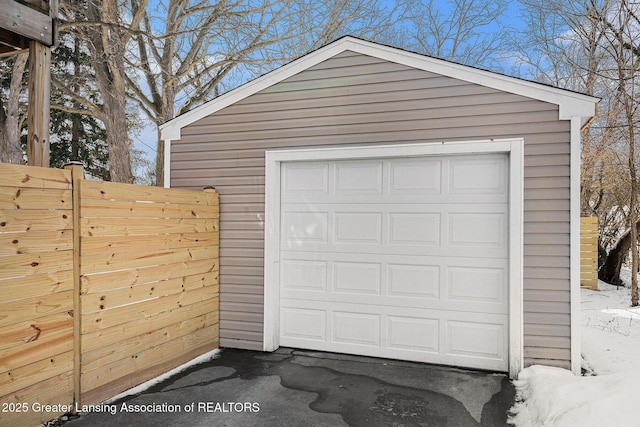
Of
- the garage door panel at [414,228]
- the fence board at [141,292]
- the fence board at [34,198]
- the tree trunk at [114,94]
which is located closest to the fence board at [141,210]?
→ the fence board at [34,198]

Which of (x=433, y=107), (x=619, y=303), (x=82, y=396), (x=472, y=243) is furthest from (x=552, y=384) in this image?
(x=619, y=303)

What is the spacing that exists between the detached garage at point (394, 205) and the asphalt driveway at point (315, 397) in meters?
0.36

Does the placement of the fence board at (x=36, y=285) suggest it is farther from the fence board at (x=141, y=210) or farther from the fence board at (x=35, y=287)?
the fence board at (x=141, y=210)

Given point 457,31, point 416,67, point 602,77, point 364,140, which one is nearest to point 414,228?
point 364,140

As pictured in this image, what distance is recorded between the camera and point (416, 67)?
410cm

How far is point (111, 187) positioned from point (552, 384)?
3.75 m

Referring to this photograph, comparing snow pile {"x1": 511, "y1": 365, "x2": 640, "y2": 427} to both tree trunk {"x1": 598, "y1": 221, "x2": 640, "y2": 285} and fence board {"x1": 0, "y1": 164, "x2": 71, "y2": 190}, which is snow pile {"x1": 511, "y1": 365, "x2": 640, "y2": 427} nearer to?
fence board {"x1": 0, "y1": 164, "x2": 71, "y2": 190}

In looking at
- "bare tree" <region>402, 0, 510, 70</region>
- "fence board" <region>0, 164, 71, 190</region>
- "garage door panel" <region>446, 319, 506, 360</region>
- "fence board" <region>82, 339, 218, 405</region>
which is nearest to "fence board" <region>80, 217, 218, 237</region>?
"fence board" <region>0, 164, 71, 190</region>

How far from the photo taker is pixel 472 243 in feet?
13.2

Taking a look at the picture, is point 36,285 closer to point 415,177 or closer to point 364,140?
point 364,140

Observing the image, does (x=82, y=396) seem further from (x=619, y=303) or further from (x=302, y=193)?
(x=619, y=303)

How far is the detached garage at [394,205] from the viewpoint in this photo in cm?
376

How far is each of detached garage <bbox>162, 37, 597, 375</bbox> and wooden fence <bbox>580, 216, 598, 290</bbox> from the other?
6.08m

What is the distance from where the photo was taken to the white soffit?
368cm
